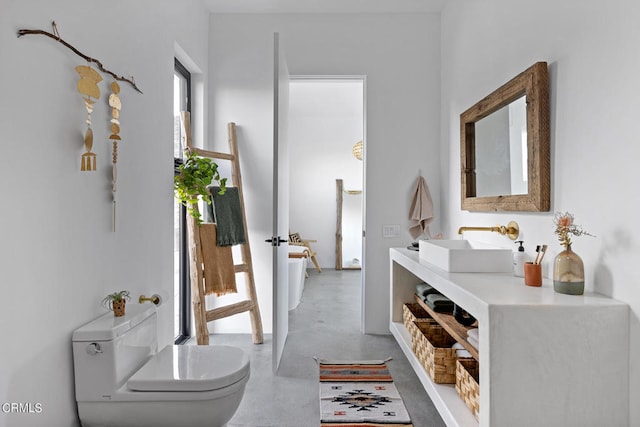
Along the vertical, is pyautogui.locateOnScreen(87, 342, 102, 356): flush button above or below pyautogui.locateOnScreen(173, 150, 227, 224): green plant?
below

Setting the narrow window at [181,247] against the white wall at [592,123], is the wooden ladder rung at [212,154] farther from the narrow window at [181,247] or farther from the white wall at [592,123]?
the white wall at [592,123]

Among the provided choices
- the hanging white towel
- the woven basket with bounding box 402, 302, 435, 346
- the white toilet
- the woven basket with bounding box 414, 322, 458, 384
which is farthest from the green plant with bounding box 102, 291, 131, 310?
the hanging white towel

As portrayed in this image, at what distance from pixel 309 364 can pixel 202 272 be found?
983mm

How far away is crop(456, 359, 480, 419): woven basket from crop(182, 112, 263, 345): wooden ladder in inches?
68.9

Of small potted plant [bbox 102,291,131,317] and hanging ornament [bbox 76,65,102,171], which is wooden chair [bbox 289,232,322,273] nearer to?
small potted plant [bbox 102,291,131,317]

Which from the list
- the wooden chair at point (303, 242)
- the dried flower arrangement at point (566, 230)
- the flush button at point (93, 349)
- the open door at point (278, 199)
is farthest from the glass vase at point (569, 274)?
the wooden chair at point (303, 242)

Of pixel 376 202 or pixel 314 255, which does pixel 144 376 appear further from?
pixel 314 255

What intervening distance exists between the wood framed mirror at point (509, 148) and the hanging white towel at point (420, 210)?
54 cm

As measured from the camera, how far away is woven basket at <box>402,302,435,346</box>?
2.35 meters

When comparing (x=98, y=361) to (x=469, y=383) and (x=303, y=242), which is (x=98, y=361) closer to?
(x=469, y=383)

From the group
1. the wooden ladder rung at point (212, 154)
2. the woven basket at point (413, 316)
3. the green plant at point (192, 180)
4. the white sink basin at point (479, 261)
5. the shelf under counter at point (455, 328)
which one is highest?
the wooden ladder rung at point (212, 154)

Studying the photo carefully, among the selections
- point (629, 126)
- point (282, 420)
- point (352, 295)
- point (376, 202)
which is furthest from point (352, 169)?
point (629, 126)

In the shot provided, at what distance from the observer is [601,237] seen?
4.51ft

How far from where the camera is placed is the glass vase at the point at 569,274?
1355mm
